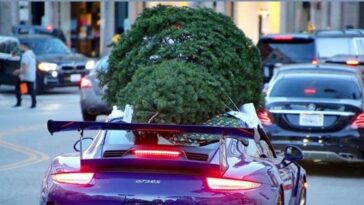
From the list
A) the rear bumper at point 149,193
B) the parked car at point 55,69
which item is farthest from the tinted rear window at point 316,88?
the parked car at point 55,69

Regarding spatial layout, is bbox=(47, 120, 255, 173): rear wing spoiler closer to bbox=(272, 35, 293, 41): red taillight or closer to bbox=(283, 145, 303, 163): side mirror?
bbox=(283, 145, 303, 163): side mirror

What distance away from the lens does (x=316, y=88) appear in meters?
14.2

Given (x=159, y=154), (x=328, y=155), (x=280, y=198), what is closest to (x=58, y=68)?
(x=328, y=155)

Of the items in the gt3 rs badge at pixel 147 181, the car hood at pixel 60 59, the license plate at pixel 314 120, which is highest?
the gt3 rs badge at pixel 147 181

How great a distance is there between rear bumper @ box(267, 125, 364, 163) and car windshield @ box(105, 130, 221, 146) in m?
5.61

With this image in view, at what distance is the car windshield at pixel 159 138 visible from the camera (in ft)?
25.6

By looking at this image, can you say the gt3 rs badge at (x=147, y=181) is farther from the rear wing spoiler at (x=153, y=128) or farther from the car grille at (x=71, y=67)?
the car grille at (x=71, y=67)

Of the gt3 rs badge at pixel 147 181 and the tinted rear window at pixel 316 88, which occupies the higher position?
the gt3 rs badge at pixel 147 181

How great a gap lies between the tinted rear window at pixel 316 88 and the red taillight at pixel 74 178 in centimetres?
712

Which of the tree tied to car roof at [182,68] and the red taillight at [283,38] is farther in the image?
the red taillight at [283,38]

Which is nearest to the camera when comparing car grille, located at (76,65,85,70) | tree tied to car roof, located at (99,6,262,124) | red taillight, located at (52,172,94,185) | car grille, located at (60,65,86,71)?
red taillight, located at (52,172,94,185)

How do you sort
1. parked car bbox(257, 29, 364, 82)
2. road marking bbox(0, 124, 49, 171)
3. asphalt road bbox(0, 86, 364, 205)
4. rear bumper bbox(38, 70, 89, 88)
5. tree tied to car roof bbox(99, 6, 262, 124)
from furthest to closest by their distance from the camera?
rear bumper bbox(38, 70, 89, 88)
parked car bbox(257, 29, 364, 82)
road marking bbox(0, 124, 49, 171)
asphalt road bbox(0, 86, 364, 205)
tree tied to car roof bbox(99, 6, 262, 124)

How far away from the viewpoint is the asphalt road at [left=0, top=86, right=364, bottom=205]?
39.7 ft

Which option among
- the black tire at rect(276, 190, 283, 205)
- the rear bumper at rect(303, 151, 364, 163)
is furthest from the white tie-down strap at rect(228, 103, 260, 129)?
the rear bumper at rect(303, 151, 364, 163)
